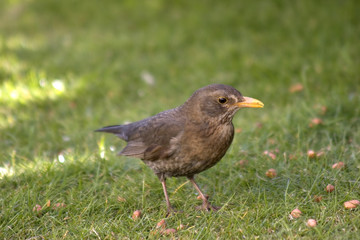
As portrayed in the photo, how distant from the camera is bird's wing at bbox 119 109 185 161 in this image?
3951 mm

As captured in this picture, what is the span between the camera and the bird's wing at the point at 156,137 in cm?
395

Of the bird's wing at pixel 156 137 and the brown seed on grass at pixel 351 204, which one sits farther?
the bird's wing at pixel 156 137

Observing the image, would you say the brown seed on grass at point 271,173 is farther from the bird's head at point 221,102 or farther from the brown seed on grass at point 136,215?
the brown seed on grass at point 136,215

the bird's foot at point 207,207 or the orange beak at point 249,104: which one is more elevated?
the orange beak at point 249,104

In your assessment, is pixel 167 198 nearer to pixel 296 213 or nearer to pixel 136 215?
pixel 136 215

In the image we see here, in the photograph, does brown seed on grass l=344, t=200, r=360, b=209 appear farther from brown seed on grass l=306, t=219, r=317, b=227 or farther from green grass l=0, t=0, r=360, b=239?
brown seed on grass l=306, t=219, r=317, b=227

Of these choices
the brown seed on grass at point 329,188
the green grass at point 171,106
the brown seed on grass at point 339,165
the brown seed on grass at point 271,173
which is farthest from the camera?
the brown seed on grass at point 271,173

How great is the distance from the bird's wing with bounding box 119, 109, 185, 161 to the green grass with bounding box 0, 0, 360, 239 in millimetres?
375

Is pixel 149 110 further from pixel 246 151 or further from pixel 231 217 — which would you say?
pixel 231 217

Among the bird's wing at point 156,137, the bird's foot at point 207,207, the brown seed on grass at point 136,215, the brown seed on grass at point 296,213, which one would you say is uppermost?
the bird's wing at point 156,137

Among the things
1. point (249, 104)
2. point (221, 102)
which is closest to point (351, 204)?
point (249, 104)

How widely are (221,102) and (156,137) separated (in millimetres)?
668

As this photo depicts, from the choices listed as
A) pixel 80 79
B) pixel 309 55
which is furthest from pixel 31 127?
pixel 309 55

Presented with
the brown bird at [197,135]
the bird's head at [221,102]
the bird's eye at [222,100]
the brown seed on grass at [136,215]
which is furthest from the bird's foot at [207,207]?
the bird's eye at [222,100]
